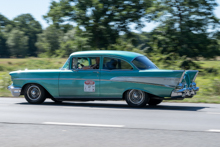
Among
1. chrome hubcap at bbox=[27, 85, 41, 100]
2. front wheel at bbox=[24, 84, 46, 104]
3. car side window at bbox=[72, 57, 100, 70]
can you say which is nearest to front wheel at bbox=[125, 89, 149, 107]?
car side window at bbox=[72, 57, 100, 70]

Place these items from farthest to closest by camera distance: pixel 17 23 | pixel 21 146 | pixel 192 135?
pixel 17 23
pixel 192 135
pixel 21 146

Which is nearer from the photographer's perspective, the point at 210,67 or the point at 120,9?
the point at 210,67

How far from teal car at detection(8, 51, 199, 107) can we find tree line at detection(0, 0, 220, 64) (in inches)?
585

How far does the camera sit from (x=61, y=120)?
785 centimetres

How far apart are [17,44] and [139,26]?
9017 centimetres

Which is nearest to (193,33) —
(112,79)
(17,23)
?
(112,79)

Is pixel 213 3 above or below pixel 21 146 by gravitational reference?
above

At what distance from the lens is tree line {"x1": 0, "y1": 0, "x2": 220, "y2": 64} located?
2647 cm

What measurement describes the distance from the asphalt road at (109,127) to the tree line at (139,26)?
16.4 meters

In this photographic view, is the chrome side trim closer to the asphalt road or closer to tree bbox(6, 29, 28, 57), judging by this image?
the asphalt road

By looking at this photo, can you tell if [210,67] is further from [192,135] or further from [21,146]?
[21,146]

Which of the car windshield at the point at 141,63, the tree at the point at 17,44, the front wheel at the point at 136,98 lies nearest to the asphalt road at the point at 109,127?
the front wheel at the point at 136,98

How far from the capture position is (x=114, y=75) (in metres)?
Answer: 10.3

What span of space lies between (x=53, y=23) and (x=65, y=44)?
2449 millimetres
